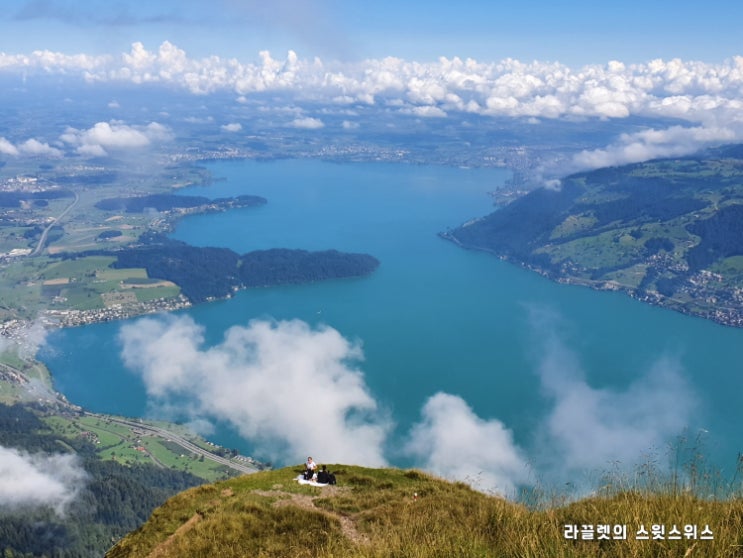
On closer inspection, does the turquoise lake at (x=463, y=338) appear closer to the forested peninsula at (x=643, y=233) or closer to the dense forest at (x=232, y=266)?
the dense forest at (x=232, y=266)

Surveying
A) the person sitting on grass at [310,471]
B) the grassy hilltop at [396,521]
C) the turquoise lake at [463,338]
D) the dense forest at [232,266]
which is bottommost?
the turquoise lake at [463,338]

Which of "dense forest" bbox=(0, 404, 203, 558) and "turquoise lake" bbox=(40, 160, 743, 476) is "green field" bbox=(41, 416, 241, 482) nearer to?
"dense forest" bbox=(0, 404, 203, 558)

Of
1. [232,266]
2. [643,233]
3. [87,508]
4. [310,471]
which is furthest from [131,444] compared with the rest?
[643,233]

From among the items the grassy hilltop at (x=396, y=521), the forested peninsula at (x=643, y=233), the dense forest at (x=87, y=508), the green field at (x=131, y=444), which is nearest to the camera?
the grassy hilltop at (x=396, y=521)

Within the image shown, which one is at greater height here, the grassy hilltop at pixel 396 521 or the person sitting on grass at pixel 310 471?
the grassy hilltop at pixel 396 521

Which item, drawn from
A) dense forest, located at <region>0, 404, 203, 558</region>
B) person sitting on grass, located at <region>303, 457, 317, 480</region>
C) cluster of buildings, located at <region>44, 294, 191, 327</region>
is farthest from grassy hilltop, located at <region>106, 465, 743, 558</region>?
cluster of buildings, located at <region>44, 294, 191, 327</region>

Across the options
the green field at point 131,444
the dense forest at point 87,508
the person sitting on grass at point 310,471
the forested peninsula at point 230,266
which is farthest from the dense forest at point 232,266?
the person sitting on grass at point 310,471

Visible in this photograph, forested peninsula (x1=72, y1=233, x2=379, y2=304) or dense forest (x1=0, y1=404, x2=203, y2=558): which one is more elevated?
forested peninsula (x1=72, y1=233, x2=379, y2=304)
